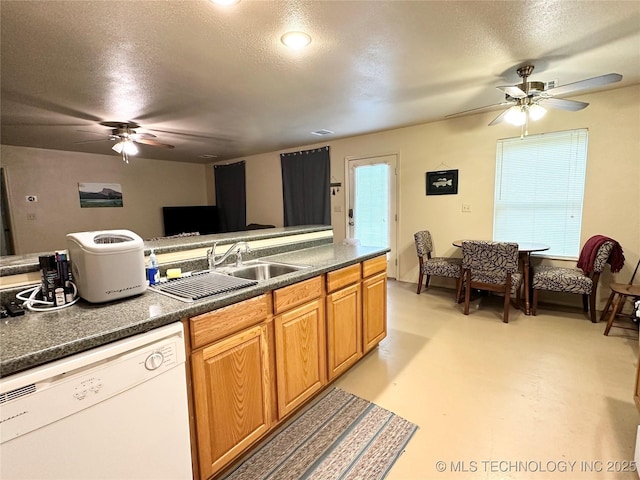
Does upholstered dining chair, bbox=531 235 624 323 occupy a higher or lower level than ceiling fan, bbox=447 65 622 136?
lower

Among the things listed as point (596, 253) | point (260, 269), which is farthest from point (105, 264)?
point (596, 253)

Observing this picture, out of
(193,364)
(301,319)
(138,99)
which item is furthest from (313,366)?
(138,99)

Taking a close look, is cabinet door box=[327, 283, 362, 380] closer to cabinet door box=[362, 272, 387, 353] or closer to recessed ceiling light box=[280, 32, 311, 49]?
cabinet door box=[362, 272, 387, 353]

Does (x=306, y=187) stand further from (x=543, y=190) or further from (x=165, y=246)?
(x=165, y=246)

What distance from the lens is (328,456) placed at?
1595 millimetres

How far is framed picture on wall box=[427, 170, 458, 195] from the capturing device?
163 inches

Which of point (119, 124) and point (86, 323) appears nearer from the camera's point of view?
point (86, 323)

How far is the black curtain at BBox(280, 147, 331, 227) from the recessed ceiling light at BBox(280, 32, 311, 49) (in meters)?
3.27

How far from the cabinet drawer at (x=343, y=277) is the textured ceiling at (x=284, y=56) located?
5.04ft

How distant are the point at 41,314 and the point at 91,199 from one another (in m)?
5.60

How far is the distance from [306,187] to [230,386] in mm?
4577

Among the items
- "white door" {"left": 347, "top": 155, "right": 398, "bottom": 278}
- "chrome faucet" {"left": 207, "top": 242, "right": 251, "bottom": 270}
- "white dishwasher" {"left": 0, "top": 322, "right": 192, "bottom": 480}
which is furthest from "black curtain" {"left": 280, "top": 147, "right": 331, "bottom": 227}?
"white dishwasher" {"left": 0, "top": 322, "right": 192, "bottom": 480}

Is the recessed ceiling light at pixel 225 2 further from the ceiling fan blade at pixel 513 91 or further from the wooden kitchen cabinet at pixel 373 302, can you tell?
the ceiling fan blade at pixel 513 91

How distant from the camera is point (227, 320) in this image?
140 cm
